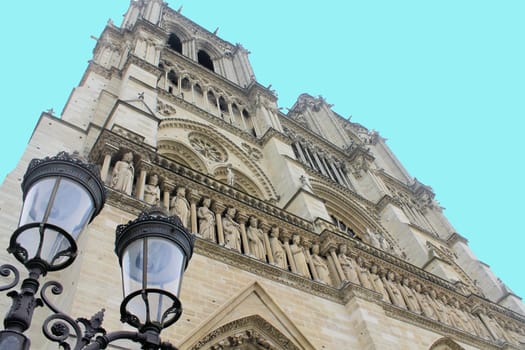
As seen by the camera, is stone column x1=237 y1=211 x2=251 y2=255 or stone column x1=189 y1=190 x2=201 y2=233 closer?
stone column x1=189 y1=190 x2=201 y2=233

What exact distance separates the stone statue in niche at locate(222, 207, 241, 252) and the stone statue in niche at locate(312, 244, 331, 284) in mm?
1876

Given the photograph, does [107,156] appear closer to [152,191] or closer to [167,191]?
[152,191]

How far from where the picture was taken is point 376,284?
10.8 meters

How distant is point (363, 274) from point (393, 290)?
1.12 meters

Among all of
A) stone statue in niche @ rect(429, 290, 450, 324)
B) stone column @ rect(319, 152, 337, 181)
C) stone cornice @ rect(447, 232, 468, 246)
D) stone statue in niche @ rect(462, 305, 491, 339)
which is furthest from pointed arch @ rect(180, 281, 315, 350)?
stone cornice @ rect(447, 232, 468, 246)

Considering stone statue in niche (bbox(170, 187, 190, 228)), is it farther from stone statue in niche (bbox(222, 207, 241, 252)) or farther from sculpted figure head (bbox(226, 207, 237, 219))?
sculpted figure head (bbox(226, 207, 237, 219))

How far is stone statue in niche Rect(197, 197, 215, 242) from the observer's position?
8.41 meters

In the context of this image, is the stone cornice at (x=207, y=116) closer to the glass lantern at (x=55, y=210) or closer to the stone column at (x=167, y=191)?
the stone column at (x=167, y=191)

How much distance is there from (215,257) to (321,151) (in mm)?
13940

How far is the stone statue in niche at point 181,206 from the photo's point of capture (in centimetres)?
837

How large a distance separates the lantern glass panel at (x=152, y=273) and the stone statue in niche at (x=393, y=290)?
27.3ft

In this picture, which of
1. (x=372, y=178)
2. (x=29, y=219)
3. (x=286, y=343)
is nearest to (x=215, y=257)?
(x=286, y=343)

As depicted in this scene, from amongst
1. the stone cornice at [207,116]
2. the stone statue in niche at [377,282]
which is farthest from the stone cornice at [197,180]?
the stone cornice at [207,116]

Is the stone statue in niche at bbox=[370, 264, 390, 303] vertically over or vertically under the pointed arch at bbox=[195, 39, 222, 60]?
under
